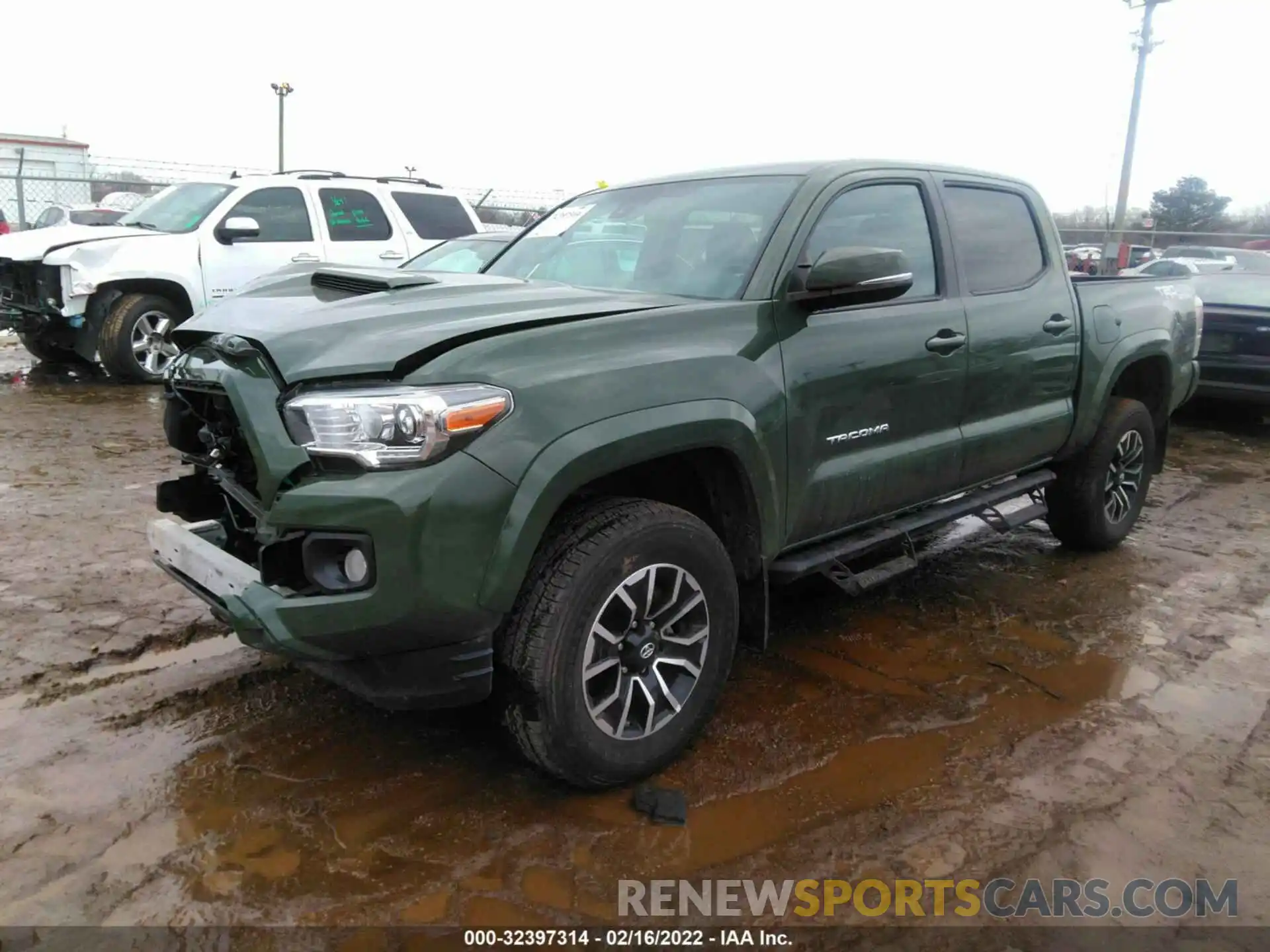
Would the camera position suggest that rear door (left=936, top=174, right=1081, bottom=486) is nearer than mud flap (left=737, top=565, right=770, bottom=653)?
No

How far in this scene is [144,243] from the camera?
891 centimetres

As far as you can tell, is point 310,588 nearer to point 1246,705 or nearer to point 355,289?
point 355,289

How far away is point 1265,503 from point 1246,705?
3.65 metres

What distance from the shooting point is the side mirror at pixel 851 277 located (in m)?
3.04

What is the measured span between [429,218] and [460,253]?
2401 millimetres

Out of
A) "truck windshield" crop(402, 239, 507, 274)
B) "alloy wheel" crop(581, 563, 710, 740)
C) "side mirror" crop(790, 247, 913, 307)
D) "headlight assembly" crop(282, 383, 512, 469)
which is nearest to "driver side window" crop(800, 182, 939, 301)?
"side mirror" crop(790, 247, 913, 307)

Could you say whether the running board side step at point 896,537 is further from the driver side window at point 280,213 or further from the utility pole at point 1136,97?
the utility pole at point 1136,97

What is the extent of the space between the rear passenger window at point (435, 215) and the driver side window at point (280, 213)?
1008 millimetres

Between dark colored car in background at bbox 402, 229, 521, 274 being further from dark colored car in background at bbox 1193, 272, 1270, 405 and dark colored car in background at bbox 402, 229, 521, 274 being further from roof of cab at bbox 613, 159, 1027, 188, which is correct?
dark colored car in background at bbox 1193, 272, 1270, 405

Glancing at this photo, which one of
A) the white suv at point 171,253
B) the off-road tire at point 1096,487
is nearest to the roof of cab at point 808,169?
the off-road tire at point 1096,487

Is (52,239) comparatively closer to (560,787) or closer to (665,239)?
(665,239)

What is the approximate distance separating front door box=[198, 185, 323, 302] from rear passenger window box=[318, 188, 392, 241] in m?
0.20

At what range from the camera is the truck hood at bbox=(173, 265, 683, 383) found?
8.20ft

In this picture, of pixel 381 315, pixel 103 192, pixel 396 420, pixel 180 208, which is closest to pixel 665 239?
pixel 381 315
